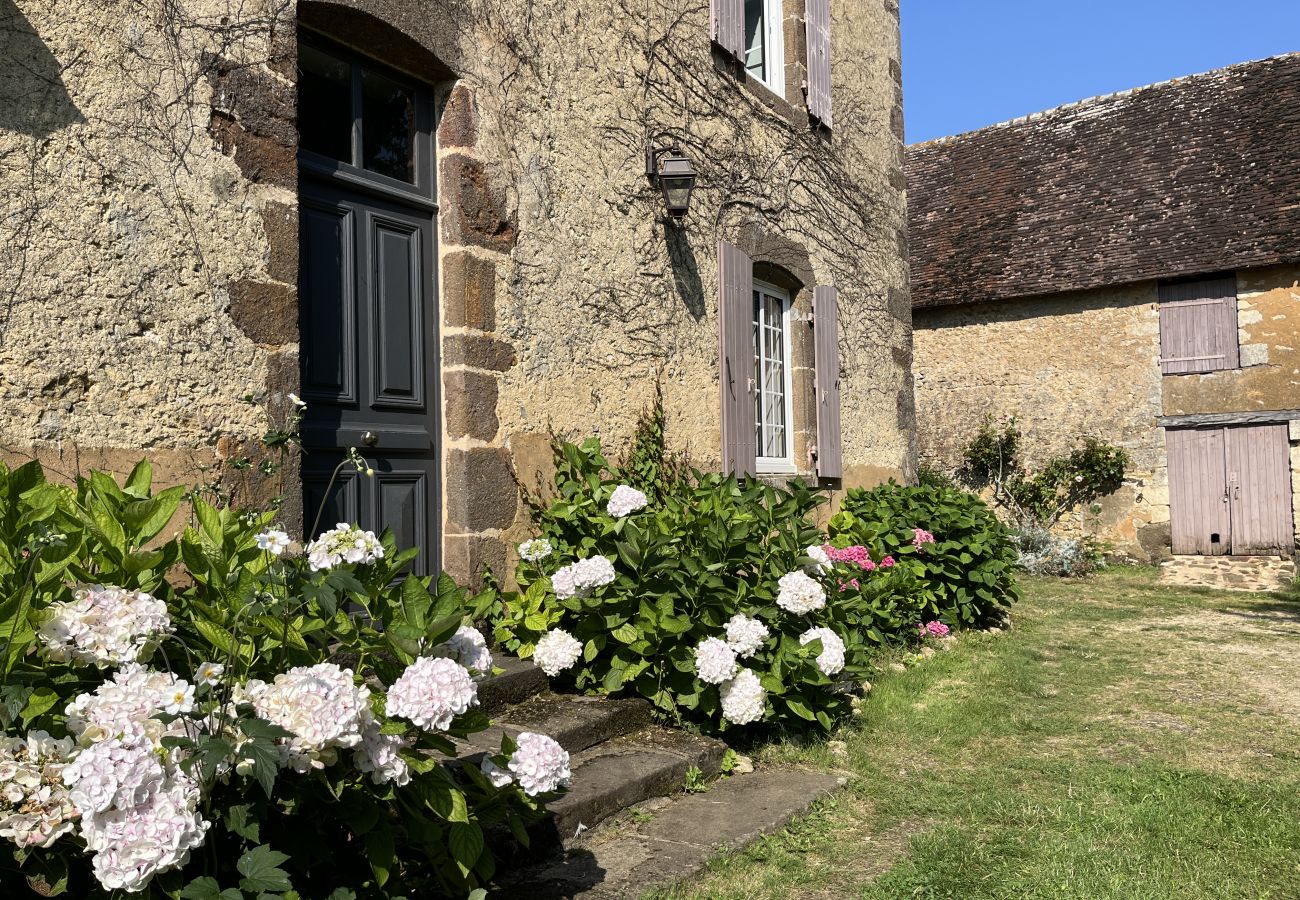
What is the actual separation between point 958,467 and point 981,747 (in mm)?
10440

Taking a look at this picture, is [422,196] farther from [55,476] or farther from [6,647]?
[6,647]

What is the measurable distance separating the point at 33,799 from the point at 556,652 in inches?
91.5

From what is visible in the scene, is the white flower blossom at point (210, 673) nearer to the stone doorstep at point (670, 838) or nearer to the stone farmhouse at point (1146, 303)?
the stone doorstep at point (670, 838)

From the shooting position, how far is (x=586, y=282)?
4875 mm

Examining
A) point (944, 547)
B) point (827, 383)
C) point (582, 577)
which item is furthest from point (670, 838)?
point (827, 383)

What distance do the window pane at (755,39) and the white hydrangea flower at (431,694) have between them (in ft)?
19.3

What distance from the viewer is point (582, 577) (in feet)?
12.4

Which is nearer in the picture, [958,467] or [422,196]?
[422,196]

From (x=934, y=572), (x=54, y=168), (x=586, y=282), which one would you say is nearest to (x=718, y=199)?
(x=586, y=282)

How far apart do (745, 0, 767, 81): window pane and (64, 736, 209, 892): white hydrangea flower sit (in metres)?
6.31

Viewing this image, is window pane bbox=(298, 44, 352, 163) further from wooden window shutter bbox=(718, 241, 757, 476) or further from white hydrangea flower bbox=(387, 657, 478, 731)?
white hydrangea flower bbox=(387, 657, 478, 731)

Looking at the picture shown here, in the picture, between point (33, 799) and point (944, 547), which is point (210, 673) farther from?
point (944, 547)

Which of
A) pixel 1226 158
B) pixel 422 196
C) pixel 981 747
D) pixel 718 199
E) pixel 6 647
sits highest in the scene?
pixel 1226 158

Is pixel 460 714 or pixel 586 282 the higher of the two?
pixel 586 282
